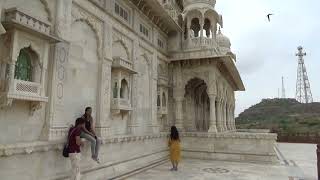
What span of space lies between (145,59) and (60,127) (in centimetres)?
656

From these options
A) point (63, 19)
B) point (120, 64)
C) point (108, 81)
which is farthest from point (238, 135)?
point (63, 19)

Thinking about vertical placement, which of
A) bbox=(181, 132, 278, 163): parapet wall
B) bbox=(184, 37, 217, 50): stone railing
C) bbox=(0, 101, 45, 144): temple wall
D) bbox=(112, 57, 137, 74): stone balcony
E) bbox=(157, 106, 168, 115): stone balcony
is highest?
bbox=(184, 37, 217, 50): stone railing

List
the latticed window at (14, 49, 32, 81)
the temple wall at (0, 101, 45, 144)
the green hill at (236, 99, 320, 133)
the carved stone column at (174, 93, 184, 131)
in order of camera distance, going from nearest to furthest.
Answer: the temple wall at (0, 101, 45, 144)
the latticed window at (14, 49, 32, 81)
the carved stone column at (174, 93, 184, 131)
the green hill at (236, 99, 320, 133)

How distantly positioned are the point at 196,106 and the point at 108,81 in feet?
36.6

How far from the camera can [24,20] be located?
18.3 feet

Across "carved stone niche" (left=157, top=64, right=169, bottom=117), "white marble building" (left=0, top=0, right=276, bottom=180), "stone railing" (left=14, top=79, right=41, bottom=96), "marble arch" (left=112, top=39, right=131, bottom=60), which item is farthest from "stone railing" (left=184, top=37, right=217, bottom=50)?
"stone railing" (left=14, top=79, right=41, bottom=96)

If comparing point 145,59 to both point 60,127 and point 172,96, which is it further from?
point 60,127

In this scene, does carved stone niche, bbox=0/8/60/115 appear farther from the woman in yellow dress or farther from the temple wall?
the woman in yellow dress

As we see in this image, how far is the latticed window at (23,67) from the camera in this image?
5820 mm

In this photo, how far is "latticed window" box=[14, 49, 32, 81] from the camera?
582 cm

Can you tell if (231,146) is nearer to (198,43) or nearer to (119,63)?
(198,43)

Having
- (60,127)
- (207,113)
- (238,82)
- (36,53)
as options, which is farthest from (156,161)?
(238,82)

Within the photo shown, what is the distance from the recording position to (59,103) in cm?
689

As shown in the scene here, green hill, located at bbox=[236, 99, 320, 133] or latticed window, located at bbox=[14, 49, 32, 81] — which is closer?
latticed window, located at bbox=[14, 49, 32, 81]
